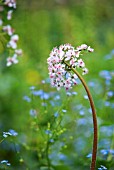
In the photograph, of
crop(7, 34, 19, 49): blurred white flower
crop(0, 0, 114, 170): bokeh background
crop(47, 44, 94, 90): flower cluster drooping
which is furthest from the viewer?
crop(0, 0, 114, 170): bokeh background

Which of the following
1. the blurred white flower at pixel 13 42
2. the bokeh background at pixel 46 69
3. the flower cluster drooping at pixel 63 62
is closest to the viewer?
the flower cluster drooping at pixel 63 62

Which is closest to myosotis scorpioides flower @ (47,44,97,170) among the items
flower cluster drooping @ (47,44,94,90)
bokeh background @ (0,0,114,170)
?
flower cluster drooping @ (47,44,94,90)

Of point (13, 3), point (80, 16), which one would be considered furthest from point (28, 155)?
point (80, 16)

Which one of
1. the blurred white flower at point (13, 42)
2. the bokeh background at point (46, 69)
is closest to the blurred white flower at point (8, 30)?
the blurred white flower at point (13, 42)

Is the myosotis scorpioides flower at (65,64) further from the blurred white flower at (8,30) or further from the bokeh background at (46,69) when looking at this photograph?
the blurred white flower at (8,30)

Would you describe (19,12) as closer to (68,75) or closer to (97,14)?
(97,14)

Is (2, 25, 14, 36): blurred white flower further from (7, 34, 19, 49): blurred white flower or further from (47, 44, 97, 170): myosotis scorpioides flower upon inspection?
(47, 44, 97, 170): myosotis scorpioides flower

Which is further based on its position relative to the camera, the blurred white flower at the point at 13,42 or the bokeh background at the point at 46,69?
the bokeh background at the point at 46,69

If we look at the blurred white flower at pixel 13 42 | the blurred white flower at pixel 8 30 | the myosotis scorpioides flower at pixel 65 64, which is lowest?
the myosotis scorpioides flower at pixel 65 64
